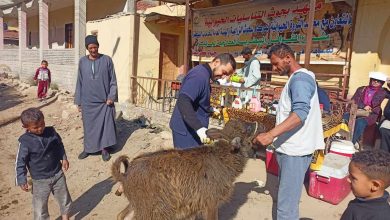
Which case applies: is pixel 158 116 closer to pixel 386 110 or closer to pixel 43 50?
pixel 386 110

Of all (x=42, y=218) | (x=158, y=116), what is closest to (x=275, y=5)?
(x=158, y=116)

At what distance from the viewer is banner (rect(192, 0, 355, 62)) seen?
24.7 ft

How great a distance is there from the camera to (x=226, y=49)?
10.5 metres

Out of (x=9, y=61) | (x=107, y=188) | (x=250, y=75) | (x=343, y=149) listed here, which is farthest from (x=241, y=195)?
(x=9, y=61)

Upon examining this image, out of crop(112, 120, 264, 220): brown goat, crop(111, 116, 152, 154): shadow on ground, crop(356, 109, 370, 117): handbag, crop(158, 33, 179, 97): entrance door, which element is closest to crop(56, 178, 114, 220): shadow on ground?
crop(111, 116, 152, 154): shadow on ground

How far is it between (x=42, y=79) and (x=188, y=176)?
10.9m

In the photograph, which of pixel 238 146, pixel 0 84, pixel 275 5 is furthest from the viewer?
pixel 0 84

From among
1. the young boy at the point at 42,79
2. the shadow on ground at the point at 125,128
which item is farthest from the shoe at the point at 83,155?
the young boy at the point at 42,79

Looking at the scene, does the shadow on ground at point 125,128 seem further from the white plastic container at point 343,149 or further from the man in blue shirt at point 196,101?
the white plastic container at point 343,149

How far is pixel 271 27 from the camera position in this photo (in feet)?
29.7

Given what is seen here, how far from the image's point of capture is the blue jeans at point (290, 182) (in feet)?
9.19

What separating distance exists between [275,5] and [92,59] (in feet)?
17.3

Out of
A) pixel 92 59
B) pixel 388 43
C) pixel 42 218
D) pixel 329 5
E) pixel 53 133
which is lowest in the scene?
pixel 42 218

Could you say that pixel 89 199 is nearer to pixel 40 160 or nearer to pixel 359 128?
pixel 40 160
